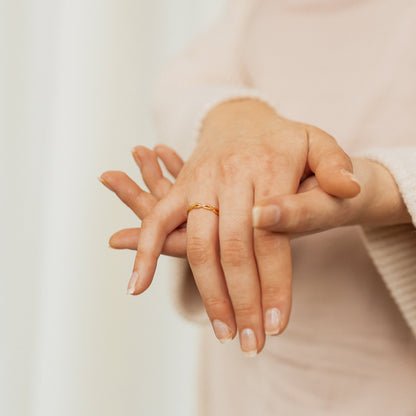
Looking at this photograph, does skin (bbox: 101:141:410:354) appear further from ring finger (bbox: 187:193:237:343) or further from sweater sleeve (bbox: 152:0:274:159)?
sweater sleeve (bbox: 152:0:274:159)

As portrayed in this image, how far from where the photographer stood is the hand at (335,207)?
32 centimetres

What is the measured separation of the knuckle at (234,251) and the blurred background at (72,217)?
26 cm

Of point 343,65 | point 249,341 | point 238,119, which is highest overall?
point 343,65

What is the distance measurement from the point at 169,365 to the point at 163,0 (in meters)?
0.91

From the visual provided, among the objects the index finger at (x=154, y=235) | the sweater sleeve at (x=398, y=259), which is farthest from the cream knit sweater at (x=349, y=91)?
the index finger at (x=154, y=235)

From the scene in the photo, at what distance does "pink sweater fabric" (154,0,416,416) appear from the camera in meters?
0.52

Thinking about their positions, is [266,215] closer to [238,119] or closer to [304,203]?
[304,203]

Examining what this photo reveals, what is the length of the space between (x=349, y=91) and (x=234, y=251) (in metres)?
0.32

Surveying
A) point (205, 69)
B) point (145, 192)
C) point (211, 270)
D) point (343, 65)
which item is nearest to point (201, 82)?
point (205, 69)

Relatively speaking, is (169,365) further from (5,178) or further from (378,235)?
(378,235)

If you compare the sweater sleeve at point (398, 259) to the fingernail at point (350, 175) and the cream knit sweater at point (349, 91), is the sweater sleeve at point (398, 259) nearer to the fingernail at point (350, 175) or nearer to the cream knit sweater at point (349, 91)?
the cream knit sweater at point (349, 91)

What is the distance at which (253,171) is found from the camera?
0.39 m

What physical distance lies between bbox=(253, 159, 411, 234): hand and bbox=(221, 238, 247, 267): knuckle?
4 cm

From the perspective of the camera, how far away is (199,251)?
0.38 metres
